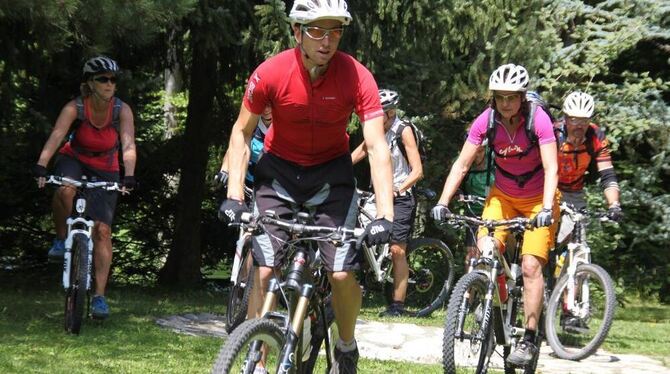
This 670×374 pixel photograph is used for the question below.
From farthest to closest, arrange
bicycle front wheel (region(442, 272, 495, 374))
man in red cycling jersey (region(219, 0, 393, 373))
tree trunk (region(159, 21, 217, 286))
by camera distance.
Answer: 1. tree trunk (region(159, 21, 217, 286))
2. bicycle front wheel (region(442, 272, 495, 374))
3. man in red cycling jersey (region(219, 0, 393, 373))

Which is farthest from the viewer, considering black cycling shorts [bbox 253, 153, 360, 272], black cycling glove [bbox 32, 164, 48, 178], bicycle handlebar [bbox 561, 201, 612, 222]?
bicycle handlebar [bbox 561, 201, 612, 222]

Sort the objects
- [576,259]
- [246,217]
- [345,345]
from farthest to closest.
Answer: [576,259], [345,345], [246,217]

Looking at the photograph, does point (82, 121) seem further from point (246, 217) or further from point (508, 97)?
point (246, 217)

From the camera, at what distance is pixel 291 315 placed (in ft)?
17.6

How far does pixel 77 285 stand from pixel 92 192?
0.79 meters

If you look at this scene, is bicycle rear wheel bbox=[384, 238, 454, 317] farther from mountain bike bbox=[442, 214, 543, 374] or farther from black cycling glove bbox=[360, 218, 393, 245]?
black cycling glove bbox=[360, 218, 393, 245]

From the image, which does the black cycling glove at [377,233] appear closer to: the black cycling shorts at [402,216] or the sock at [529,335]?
the sock at [529,335]

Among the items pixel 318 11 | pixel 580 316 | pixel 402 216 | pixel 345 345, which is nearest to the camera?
pixel 318 11

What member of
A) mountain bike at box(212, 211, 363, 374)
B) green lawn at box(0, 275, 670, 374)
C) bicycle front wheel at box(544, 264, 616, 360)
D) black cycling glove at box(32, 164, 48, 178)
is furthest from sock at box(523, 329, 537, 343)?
black cycling glove at box(32, 164, 48, 178)

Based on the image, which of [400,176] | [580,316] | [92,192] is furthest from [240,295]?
[400,176]

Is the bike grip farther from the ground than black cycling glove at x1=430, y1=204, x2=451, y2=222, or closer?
closer

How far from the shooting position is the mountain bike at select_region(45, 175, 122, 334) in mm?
8500

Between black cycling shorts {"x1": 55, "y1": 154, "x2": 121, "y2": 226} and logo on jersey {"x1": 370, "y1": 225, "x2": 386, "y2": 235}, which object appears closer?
logo on jersey {"x1": 370, "y1": 225, "x2": 386, "y2": 235}

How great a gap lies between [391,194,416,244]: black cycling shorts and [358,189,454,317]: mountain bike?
9.1 inches
